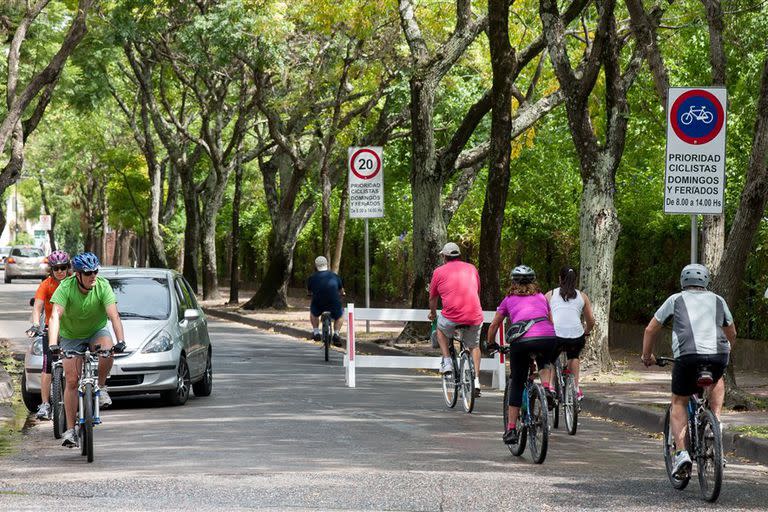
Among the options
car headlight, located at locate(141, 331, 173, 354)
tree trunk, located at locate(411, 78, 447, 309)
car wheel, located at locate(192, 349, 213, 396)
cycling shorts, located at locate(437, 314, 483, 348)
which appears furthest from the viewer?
tree trunk, located at locate(411, 78, 447, 309)

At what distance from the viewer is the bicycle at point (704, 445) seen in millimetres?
9133

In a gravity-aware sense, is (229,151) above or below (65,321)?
above

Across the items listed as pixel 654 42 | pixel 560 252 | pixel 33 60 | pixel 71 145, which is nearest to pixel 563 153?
pixel 560 252

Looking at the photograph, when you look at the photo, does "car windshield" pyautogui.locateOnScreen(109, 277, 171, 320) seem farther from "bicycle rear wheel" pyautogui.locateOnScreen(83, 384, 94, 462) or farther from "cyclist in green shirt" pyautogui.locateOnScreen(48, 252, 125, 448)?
"bicycle rear wheel" pyautogui.locateOnScreen(83, 384, 94, 462)

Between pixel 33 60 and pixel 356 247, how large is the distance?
1503 cm

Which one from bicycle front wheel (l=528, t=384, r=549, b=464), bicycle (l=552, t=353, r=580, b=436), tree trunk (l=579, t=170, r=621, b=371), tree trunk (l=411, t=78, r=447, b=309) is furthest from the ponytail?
tree trunk (l=411, t=78, r=447, b=309)

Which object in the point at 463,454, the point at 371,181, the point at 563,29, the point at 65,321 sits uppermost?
the point at 563,29

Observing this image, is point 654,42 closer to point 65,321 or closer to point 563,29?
point 563,29

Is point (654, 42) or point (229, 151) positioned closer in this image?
point (654, 42)

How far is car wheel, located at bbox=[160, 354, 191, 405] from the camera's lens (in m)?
15.6

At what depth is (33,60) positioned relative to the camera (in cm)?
3234

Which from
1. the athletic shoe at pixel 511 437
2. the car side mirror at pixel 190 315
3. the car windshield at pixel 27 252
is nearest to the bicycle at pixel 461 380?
the car side mirror at pixel 190 315

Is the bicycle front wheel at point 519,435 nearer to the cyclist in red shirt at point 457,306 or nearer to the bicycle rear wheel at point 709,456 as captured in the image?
the bicycle rear wheel at point 709,456

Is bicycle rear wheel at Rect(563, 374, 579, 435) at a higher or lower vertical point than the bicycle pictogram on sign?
lower
